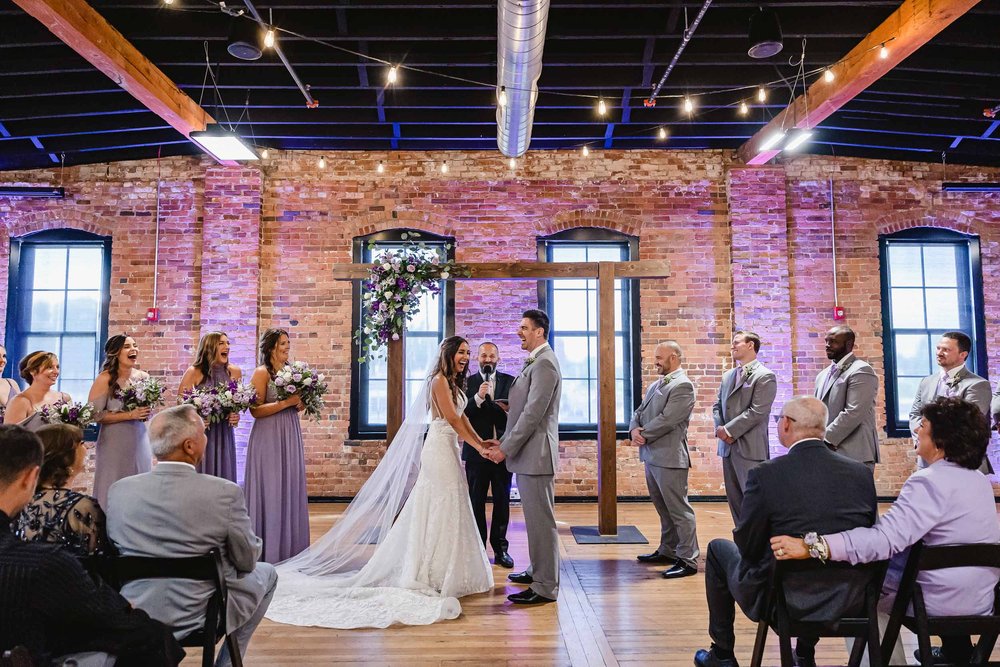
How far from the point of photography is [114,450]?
16.6 feet

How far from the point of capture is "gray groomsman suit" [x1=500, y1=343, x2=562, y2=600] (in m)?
4.49

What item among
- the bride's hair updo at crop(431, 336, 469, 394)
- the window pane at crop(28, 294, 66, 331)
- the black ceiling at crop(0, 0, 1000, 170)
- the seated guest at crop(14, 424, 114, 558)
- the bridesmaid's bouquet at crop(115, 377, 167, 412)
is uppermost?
the black ceiling at crop(0, 0, 1000, 170)

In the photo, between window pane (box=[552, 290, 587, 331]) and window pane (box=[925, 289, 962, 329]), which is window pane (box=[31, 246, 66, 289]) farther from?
window pane (box=[925, 289, 962, 329])

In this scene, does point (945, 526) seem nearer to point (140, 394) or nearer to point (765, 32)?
point (765, 32)

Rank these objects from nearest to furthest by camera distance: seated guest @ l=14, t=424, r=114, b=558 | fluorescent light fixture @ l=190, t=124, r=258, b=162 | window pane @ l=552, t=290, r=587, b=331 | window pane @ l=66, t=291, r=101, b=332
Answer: seated guest @ l=14, t=424, r=114, b=558, fluorescent light fixture @ l=190, t=124, r=258, b=162, window pane @ l=66, t=291, r=101, b=332, window pane @ l=552, t=290, r=587, b=331

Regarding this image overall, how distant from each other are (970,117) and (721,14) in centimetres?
341

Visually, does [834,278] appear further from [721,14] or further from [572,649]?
[572,649]

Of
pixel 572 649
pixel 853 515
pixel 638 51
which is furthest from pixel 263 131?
pixel 853 515

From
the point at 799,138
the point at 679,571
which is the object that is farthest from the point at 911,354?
the point at 679,571

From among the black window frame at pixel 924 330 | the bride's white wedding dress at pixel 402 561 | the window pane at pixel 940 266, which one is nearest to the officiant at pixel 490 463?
the bride's white wedding dress at pixel 402 561

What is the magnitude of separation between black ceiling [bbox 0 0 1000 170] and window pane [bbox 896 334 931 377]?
221 cm

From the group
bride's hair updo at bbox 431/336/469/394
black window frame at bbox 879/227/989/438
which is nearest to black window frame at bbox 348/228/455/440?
bride's hair updo at bbox 431/336/469/394

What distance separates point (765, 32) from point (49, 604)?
5.41m

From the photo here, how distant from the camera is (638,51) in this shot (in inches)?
244
